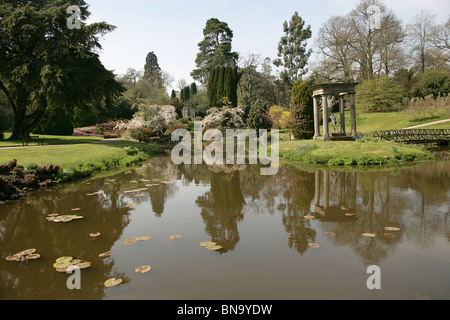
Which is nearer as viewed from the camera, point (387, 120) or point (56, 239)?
point (56, 239)

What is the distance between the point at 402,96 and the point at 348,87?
19.8m

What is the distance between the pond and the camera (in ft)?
12.6

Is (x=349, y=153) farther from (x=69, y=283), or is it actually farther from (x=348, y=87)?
(x=69, y=283)

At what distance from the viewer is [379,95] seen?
35.7 meters

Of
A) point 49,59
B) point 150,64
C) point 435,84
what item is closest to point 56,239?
point 49,59

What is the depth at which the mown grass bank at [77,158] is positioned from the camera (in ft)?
41.0

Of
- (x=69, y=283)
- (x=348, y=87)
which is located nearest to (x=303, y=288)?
(x=69, y=283)

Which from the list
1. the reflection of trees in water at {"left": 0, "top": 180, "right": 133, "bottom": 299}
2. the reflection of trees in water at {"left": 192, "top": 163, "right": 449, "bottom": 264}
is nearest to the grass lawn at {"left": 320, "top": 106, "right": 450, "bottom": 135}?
the reflection of trees in water at {"left": 192, "top": 163, "right": 449, "bottom": 264}

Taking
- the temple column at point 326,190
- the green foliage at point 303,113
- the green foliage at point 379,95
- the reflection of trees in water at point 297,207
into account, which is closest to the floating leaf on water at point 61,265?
the reflection of trees in water at point 297,207

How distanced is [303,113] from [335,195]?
650 inches

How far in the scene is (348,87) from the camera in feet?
68.6

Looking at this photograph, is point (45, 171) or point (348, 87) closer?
point (45, 171)

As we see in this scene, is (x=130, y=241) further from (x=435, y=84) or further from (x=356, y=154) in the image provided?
(x=435, y=84)

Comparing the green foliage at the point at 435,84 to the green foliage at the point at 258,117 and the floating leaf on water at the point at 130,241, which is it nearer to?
the green foliage at the point at 258,117
